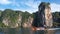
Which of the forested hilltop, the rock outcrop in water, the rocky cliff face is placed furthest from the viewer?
the rocky cliff face

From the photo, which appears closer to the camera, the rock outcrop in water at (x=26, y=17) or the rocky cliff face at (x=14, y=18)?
the rock outcrop in water at (x=26, y=17)

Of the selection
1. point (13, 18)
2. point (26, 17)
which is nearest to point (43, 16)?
point (26, 17)

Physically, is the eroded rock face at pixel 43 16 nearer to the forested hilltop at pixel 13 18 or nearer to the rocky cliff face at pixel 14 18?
the forested hilltop at pixel 13 18

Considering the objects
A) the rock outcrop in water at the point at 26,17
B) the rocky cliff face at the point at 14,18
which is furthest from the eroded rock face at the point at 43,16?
the rocky cliff face at the point at 14,18

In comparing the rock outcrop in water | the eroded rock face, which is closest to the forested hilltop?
the rock outcrop in water

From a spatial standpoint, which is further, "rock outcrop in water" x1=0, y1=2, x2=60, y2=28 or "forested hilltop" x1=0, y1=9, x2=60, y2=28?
"forested hilltop" x1=0, y1=9, x2=60, y2=28

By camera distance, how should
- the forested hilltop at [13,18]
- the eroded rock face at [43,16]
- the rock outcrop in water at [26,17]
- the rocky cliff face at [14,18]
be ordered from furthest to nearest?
the rocky cliff face at [14,18] < the forested hilltop at [13,18] < the rock outcrop in water at [26,17] < the eroded rock face at [43,16]

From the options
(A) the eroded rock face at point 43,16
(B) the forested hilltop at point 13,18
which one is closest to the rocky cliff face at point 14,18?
(B) the forested hilltop at point 13,18

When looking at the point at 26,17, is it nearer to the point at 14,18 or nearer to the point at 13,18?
the point at 14,18

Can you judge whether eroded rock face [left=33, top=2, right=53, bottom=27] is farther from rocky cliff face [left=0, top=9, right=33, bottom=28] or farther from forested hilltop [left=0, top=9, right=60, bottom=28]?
rocky cliff face [left=0, top=9, right=33, bottom=28]

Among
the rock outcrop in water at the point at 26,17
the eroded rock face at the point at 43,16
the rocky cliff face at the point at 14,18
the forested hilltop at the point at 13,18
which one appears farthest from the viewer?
the rocky cliff face at the point at 14,18

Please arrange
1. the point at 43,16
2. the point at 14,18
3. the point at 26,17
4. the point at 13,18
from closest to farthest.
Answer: the point at 43,16 < the point at 13,18 < the point at 14,18 < the point at 26,17

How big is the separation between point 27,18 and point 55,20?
33355 mm

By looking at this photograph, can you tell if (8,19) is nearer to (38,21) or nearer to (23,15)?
(23,15)
